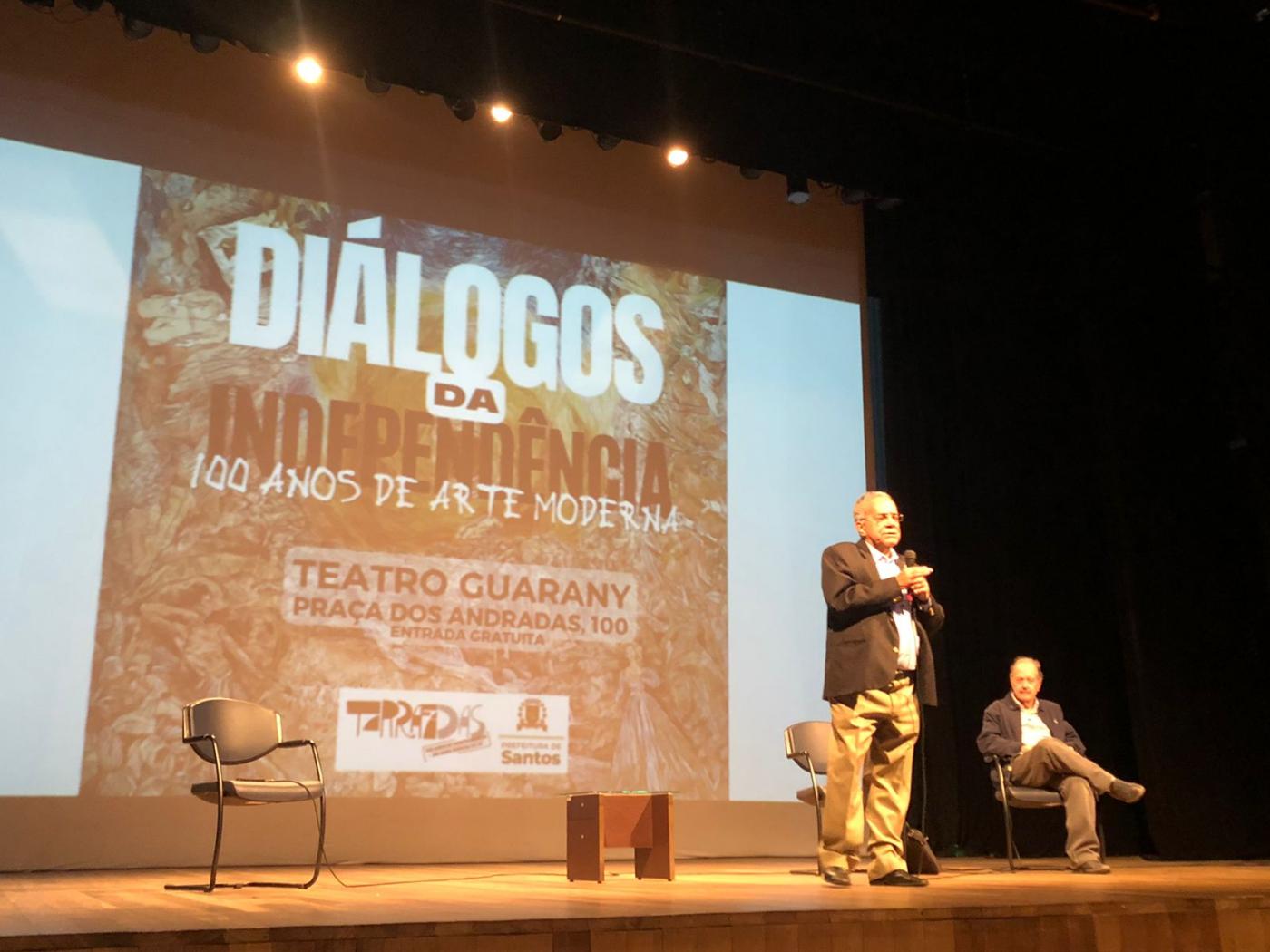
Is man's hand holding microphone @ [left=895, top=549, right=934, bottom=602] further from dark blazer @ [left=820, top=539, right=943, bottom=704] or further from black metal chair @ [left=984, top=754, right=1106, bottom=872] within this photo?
black metal chair @ [left=984, top=754, right=1106, bottom=872]

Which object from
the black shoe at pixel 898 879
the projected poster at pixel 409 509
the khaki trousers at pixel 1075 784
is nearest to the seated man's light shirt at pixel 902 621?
the black shoe at pixel 898 879

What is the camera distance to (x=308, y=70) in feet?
19.2

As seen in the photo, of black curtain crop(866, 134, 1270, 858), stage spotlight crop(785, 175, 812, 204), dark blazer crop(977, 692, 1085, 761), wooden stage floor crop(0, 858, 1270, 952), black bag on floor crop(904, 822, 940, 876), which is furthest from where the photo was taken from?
black curtain crop(866, 134, 1270, 858)

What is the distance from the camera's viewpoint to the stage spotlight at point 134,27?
552cm

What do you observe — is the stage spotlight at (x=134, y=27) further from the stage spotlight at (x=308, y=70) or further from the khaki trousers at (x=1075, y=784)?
the khaki trousers at (x=1075, y=784)

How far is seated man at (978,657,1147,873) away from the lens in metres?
5.25

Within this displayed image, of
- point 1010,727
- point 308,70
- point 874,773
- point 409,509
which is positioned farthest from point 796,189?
point 874,773

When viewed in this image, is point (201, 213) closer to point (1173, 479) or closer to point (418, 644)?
point (418, 644)

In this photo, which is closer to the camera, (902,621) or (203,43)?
(902,621)

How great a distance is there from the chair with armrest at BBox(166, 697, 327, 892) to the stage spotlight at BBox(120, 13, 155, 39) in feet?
9.62

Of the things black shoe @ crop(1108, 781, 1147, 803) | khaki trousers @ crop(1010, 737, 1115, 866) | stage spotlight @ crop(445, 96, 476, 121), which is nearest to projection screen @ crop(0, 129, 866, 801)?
stage spotlight @ crop(445, 96, 476, 121)

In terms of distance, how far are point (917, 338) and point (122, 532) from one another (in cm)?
446

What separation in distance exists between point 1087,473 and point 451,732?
4.13 m

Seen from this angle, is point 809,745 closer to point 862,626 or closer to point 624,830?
point 624,830
